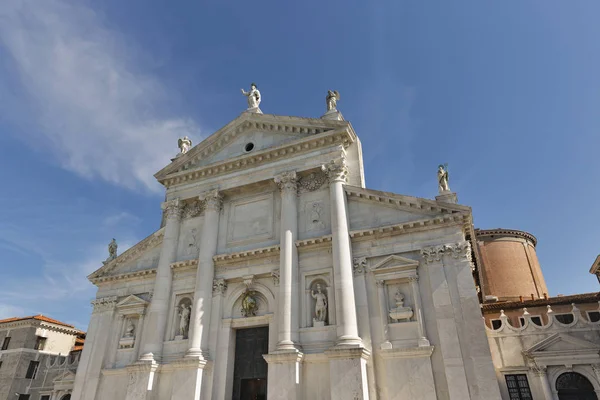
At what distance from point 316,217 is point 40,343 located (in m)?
26.9

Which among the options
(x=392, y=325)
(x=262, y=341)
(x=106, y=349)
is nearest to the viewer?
(x=392, y=325)

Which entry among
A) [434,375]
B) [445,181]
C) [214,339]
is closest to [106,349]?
[214,339]

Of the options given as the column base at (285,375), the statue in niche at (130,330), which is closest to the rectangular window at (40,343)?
the statue in niche at (130,330)

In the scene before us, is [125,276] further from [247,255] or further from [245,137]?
[245,137]

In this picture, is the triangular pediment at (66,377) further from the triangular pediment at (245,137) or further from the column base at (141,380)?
the triangular pediment at (245,137)

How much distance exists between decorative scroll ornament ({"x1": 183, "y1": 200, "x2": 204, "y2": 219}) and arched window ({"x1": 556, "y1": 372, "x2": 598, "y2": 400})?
17.6 m

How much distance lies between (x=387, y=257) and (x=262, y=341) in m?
6.43

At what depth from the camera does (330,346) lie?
51.6 ft

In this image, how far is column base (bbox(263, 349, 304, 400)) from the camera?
1484cm

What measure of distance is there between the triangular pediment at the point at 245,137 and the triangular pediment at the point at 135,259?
11.2 ft

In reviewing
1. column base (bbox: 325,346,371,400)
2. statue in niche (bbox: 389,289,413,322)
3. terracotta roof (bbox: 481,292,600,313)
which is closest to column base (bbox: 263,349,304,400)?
column base (bbox: 325,346,371,400)

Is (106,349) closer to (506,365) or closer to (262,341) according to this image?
(262,341)

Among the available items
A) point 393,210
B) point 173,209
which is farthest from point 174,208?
point 393,210

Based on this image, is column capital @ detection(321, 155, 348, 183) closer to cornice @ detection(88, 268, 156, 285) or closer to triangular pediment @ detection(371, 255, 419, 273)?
triangular pediment @ detection(371, 255, 419, 273)
